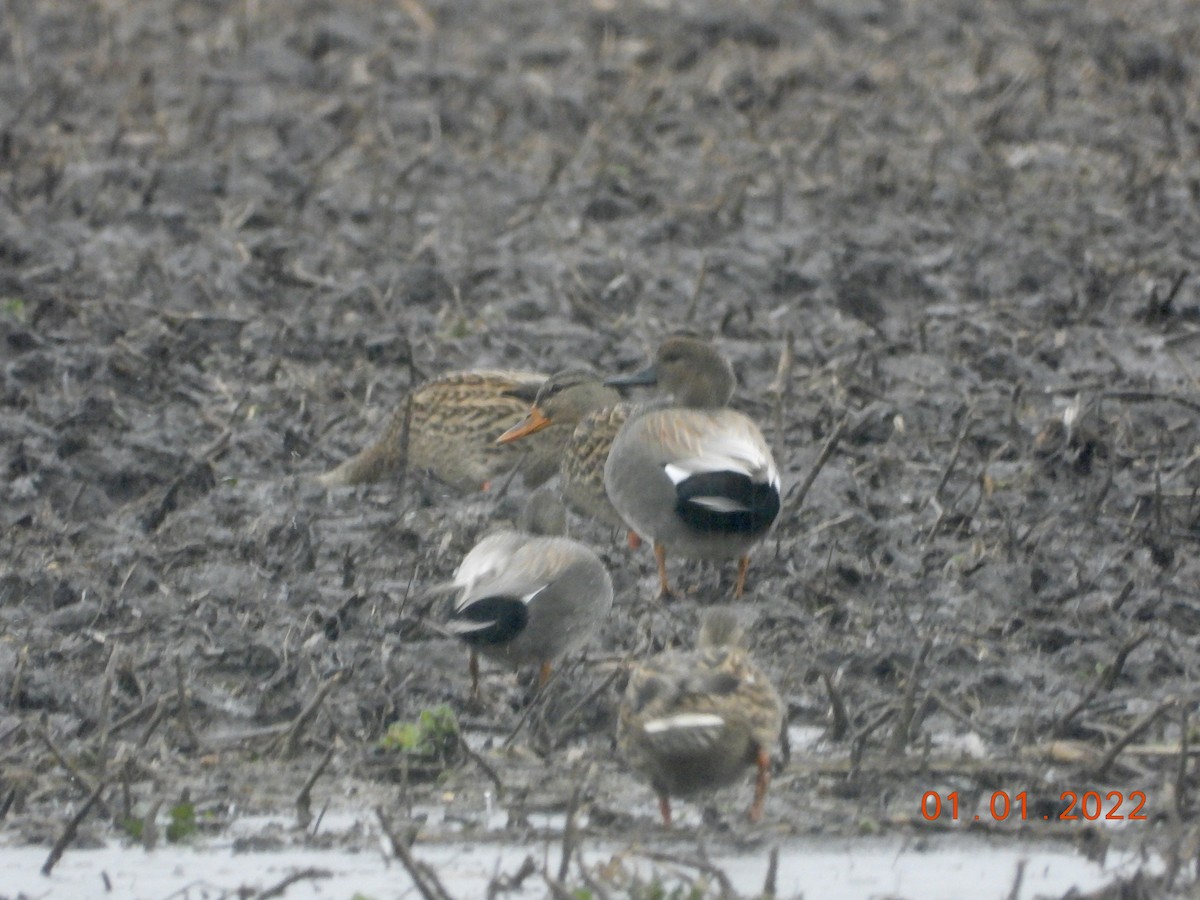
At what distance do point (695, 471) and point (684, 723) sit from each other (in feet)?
7.01

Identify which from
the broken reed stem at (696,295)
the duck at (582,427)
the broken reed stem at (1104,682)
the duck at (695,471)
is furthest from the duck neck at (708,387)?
the broken reed stem at (1104,682)

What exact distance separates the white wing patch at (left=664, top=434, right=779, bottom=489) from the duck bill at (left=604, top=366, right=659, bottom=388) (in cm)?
83

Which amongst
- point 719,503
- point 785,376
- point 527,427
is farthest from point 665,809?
point 785,376

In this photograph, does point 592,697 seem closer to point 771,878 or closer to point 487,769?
point 487,769

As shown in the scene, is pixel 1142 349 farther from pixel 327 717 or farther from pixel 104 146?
pixel 104 146

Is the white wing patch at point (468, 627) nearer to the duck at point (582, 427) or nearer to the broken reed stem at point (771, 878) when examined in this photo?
the broken reed stem at point (771, 878)

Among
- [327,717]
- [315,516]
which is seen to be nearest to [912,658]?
[327,717]

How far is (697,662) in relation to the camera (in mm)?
5578

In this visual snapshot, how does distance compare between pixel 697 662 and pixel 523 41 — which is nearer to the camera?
pixel 697 662

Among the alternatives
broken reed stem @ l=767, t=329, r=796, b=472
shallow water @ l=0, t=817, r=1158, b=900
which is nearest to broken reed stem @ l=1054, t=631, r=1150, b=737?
shallow water @ l=0, t=817, r=1158, b=900

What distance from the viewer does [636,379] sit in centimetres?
840

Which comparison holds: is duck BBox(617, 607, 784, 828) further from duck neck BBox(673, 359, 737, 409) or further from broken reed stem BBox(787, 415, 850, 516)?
duck neck BBox(673, 359, 737, 409)

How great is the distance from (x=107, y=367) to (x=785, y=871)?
16.4 ft

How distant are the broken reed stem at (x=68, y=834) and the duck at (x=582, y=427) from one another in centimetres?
324
